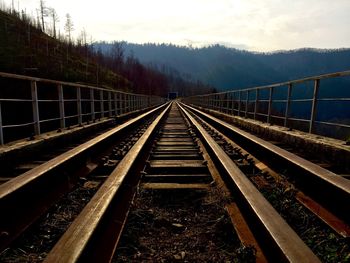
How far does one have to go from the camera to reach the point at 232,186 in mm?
3652

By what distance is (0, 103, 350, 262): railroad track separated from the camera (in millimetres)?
2107

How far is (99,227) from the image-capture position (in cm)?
241

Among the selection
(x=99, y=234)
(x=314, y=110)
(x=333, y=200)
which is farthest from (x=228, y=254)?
(x=314, y=110)

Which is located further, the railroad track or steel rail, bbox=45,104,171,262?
the railroad track

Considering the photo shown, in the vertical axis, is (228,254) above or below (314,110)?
below

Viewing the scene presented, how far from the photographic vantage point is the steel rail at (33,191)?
2.67m

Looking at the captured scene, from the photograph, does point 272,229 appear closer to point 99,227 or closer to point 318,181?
point 99,227

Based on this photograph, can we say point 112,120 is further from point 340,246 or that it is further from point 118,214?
point 340,246

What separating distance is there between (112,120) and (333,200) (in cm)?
986

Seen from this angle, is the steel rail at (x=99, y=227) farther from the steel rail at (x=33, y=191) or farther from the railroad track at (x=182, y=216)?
the steel rail at (x=33, y=191)

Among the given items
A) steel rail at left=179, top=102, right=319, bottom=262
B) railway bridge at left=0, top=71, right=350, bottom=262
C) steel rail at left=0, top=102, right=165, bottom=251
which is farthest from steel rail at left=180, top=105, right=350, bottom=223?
steel rail at left=0, top=102, right=165, bottom=251

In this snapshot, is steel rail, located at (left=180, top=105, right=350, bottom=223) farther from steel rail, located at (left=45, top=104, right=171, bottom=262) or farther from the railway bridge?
steel rail, located at (left=45, top=104, right=171, bottom=262)

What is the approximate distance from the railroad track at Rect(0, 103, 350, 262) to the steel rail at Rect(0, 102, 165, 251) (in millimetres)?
44

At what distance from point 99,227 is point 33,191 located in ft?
4.31
